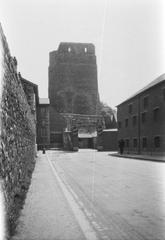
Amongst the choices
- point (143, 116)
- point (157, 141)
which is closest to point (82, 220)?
point (157, 141)

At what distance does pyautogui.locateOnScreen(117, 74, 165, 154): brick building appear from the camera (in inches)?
1272

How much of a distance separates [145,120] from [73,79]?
55.1 m

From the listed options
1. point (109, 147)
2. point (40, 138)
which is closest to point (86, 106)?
point (40, 138)

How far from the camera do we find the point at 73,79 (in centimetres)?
9019

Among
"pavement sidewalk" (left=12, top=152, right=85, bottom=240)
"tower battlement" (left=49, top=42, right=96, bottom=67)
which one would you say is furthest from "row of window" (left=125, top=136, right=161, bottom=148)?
"tower battlement" (left=49, top=42, right=96, bottom=67)

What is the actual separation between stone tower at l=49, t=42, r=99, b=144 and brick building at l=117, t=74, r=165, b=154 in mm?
43936

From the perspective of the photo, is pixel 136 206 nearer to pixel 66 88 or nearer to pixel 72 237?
pixel 72 237

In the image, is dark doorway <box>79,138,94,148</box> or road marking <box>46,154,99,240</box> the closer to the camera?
road marking <box>46,154,99,240</box>

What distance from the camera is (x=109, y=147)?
55.2 m

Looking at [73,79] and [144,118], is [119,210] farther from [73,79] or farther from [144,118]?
[73,79]

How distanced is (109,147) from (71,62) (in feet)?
130

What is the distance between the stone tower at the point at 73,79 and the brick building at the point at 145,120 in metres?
43.9

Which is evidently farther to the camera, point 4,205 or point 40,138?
point 40,138

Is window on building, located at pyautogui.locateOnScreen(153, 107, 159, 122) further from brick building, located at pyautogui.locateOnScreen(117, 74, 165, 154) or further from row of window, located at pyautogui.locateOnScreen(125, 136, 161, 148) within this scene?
row of window, located at pyautogui.locateOnScreen(125, 136, 161, 148)
